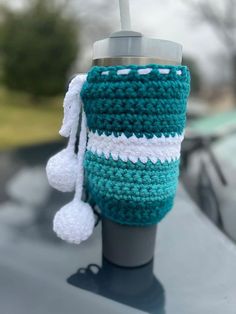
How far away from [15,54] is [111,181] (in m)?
7.35

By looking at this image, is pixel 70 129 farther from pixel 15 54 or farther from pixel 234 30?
pixel 234 30

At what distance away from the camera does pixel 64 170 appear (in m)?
0.56

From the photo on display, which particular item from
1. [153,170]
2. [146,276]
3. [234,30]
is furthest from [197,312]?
[234,30]

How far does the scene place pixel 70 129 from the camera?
56 centimetres

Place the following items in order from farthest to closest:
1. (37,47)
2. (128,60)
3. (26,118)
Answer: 1. (37,47)
2. (26,118)
3. (128,60)

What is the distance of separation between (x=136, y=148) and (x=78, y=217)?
0.15 metres

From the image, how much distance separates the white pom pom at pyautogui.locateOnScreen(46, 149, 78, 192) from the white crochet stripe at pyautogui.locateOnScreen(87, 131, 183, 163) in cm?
7

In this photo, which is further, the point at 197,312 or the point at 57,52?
the point at 57,52

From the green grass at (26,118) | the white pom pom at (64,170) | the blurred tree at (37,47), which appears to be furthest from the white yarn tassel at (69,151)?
the blurred tree at (37,47)

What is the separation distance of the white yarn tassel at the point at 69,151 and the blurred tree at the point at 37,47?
7.06 meters

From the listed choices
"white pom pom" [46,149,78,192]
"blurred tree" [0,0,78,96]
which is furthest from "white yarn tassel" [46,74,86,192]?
"blurred tree" [0,0,78,96]

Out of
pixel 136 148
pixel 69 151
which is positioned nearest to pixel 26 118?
pixel 69 151

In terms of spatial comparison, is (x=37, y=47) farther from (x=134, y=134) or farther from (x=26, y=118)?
(x=134, y=134)

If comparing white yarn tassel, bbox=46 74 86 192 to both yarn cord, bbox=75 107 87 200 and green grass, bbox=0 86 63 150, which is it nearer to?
yarn cord, bbox=75 107 87 200
